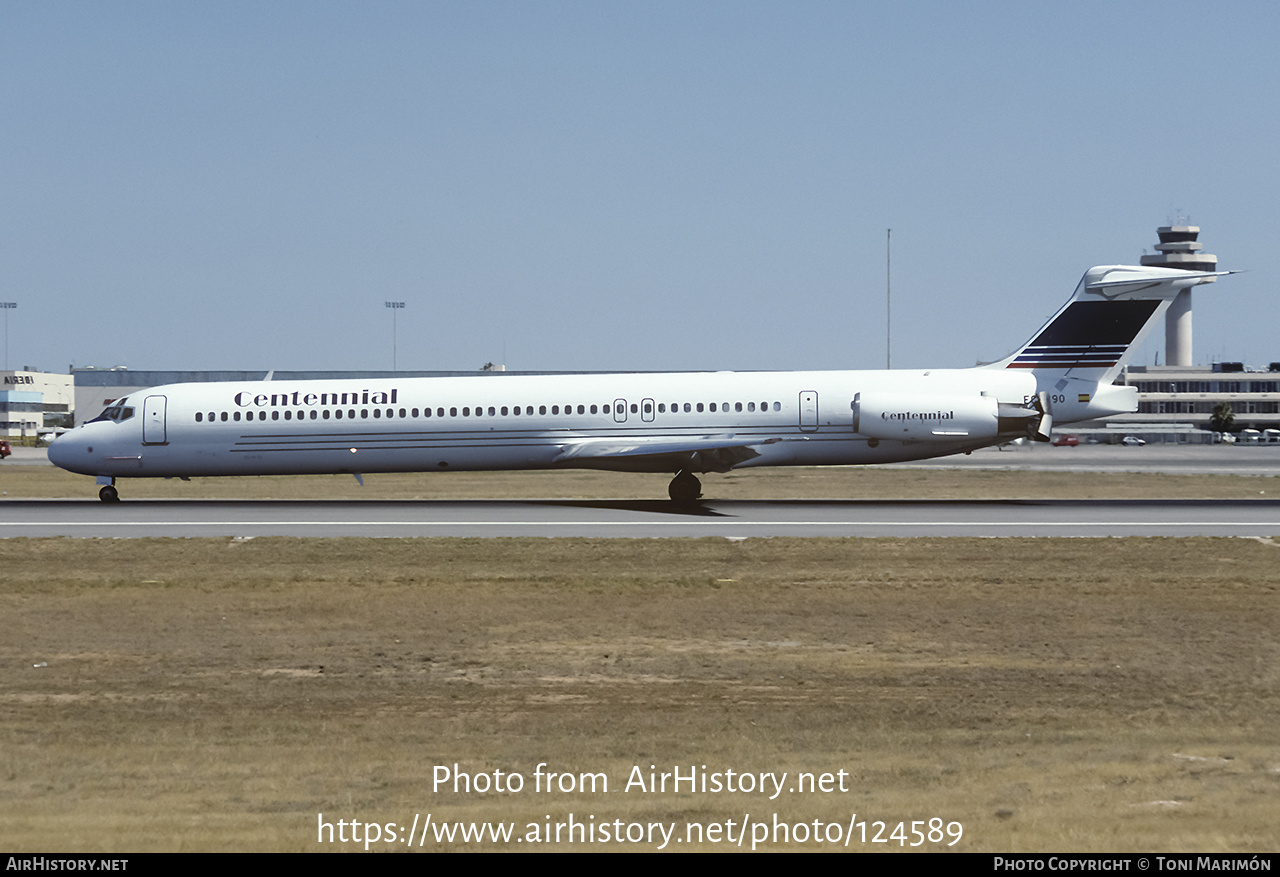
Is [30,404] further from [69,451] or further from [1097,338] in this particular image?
[1097,338]

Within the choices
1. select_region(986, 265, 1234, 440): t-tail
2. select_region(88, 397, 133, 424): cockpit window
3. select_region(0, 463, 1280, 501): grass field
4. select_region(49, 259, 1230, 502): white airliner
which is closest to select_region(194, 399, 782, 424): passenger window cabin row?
select_region(49, 259, 1230, 502): white airliner

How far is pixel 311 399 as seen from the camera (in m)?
34.7

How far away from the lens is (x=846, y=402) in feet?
111

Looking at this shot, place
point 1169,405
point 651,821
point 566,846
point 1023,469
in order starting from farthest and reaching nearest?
point 1169,405 < point 1023,469 < point 651,821 < point 566,846

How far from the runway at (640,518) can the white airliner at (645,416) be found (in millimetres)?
1288

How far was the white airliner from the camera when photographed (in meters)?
33.9

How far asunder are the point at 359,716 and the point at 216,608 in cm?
668

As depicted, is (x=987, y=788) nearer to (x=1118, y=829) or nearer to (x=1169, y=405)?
(x=1118, y=829)

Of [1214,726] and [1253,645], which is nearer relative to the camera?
[1214,726]

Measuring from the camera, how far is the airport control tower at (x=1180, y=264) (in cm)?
16638

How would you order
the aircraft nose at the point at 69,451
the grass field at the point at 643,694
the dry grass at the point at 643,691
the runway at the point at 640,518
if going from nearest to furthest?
the grass field at the point at 643,694 → the dry grass at the point at 643,691 → the runway at the point at 640,518 → the aircraft nose at the point at 69,451

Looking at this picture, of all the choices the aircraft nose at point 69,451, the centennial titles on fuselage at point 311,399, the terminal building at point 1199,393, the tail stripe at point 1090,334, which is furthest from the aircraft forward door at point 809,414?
the terminal building at point 1199,393

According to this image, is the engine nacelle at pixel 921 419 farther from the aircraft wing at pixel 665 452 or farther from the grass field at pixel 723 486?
the grass field at pixel 723 486

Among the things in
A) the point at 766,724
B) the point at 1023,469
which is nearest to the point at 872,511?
the point at 766,724
